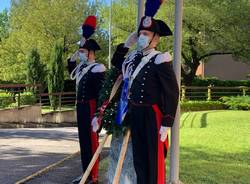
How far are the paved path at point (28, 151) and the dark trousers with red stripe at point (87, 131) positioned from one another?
1.14 metres

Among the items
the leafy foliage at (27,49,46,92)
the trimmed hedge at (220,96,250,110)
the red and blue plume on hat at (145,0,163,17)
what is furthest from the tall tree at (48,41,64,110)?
the red and blue plume on hat at (145,0,163,17)

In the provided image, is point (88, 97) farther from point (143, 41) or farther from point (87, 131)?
point (143, 41)

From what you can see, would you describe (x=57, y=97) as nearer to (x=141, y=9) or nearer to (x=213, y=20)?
(x=213, y=20)

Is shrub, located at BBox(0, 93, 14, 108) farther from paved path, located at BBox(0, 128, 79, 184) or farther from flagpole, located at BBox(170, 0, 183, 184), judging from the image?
flagpole, located at BBox(170, 0, 183, 184)

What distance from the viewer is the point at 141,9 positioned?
686cm

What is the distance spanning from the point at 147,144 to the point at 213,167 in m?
3.24

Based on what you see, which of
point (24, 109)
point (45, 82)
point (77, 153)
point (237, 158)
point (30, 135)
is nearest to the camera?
point (237, 158)

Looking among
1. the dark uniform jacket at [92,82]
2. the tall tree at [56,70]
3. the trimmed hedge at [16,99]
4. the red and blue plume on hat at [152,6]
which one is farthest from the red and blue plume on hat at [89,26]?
the tall tree at [56,70]

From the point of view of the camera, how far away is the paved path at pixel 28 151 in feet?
24.8

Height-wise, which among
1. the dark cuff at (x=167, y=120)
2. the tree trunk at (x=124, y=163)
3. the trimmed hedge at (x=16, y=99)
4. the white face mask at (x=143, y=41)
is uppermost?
the white face mask at (x=143, y=41)

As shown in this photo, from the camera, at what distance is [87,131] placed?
20.6 ft

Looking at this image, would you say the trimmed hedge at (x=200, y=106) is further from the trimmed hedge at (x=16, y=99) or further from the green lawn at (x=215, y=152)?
the green lawn at (x=215, y=152)

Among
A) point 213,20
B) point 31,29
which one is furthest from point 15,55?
point 213,20

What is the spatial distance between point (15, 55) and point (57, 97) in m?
8.92
